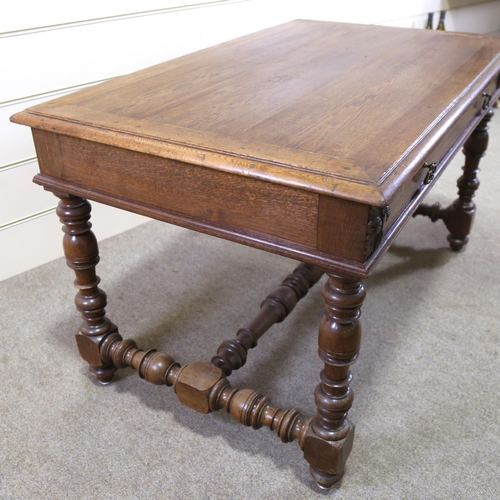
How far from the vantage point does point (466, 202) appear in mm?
1960

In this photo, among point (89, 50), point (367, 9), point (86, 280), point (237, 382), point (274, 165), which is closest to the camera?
point (274, 165)

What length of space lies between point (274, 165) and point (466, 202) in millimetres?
1244

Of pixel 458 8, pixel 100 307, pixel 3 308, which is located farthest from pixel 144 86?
pixel 458 8

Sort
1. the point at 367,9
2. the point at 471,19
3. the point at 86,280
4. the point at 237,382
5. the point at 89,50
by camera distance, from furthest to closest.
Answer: the point at 471,19, the point at 367,9, the point at 89,50, the point at 237,382, the point at 86,280

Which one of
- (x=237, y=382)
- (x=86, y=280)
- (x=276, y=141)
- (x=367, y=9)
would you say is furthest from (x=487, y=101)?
(x=367, y=9)

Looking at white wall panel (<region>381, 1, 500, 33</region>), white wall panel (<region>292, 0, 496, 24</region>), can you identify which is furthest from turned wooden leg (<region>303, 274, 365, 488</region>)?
white wall panel (<region>381, 1, 500, 33</region>)

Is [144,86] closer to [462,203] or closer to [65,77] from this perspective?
[65,77]

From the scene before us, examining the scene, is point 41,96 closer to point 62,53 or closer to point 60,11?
point 62,53

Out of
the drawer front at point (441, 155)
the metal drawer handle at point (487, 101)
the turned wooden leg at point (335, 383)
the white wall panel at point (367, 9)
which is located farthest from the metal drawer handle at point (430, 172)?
the white wall panel at point (367, 9)

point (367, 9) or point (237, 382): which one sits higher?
point (367, 9)

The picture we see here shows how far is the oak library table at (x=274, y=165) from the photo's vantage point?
935mm

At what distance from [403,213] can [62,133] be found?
657 mm

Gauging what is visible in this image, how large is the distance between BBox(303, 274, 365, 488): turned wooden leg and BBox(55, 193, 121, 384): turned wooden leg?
552 mm

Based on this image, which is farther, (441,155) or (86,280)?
(86,280)
